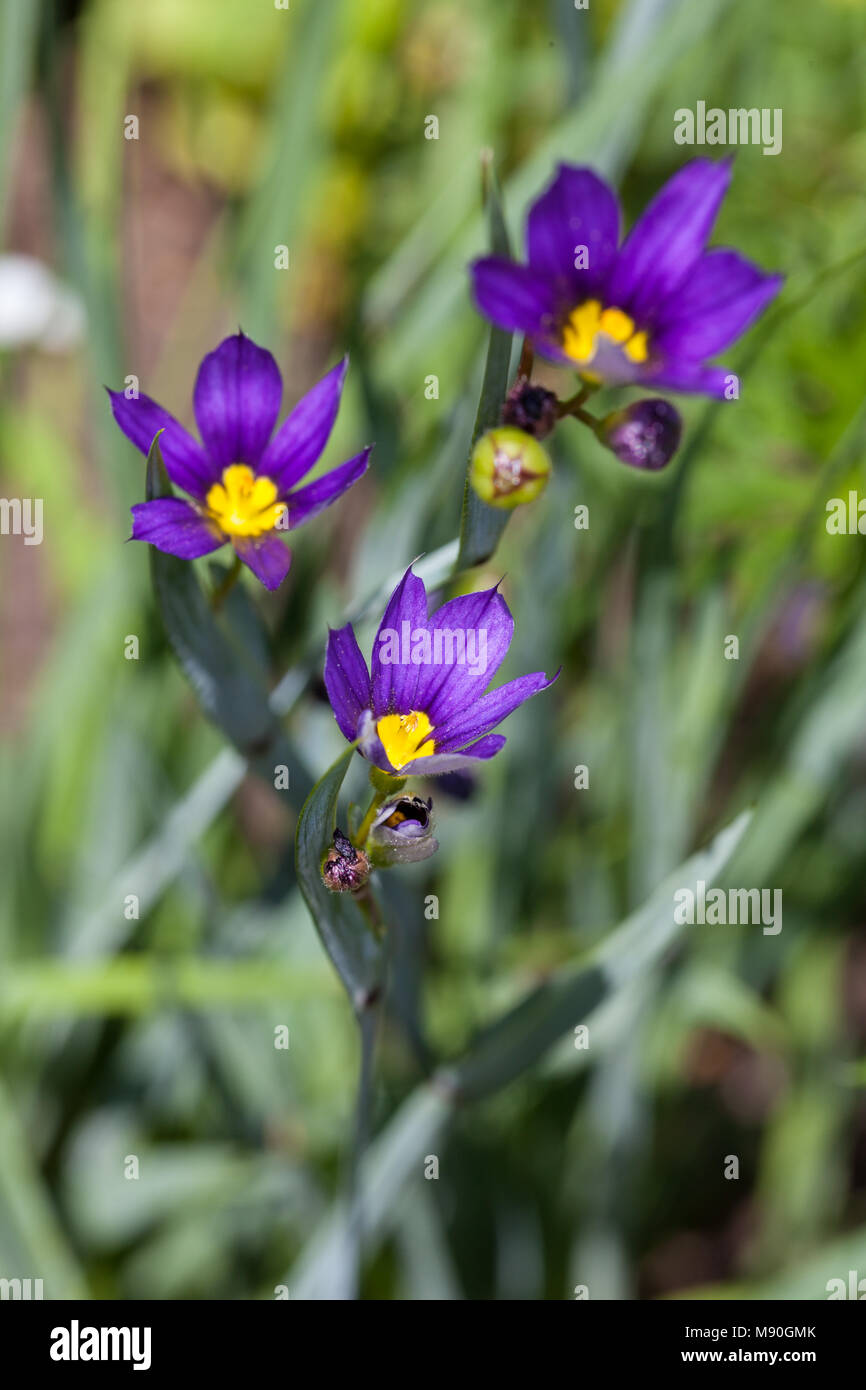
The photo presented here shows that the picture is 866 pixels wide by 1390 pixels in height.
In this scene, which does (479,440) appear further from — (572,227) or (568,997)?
(568,997)

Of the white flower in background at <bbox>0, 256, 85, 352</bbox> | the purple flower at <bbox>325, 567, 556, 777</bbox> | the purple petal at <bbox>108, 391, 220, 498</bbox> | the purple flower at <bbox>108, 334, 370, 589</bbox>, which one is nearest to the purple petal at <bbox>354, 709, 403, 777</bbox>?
the purple flower at <bbox>325, 567, 556, 777</bbox>

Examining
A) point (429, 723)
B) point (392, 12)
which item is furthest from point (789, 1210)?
point (392, 12)

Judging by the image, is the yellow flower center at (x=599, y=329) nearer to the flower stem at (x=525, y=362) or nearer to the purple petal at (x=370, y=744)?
the flower stem at (x=525, y=362)

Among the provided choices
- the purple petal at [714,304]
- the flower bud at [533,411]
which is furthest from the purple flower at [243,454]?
the purple petal at [714,304]

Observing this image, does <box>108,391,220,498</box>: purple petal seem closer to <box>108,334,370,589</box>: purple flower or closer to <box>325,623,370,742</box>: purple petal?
<box>108,334,370,589</box>: purple flower

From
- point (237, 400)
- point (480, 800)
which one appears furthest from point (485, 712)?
point (480, 800)
